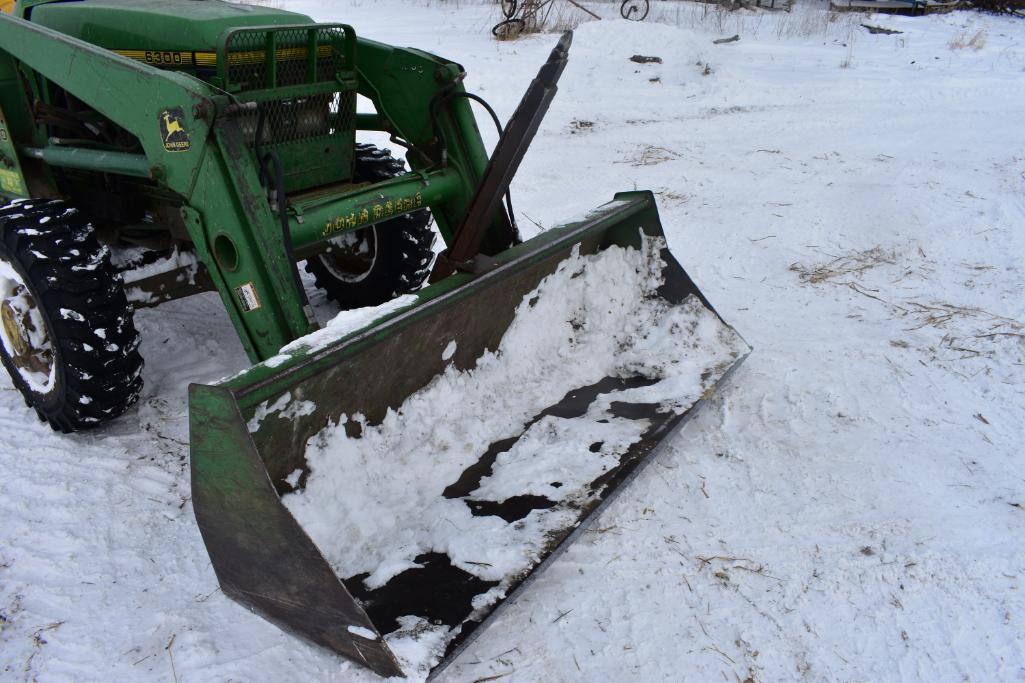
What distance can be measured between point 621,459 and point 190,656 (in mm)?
1602

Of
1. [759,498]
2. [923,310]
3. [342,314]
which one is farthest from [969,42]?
[342,314]

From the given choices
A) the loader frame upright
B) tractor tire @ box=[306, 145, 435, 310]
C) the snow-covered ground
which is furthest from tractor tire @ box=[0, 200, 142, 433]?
tractor tire @ box=[306, 145, 435, 310]

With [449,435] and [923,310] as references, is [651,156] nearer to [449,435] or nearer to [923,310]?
[923,310]

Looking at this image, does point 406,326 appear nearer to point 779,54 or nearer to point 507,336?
point 507,336

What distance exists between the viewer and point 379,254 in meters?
4.28

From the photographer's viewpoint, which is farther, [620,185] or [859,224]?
[620,185]

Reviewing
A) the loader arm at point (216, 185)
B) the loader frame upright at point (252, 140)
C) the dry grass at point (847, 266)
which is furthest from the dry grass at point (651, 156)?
the loader arm at point (216, 185)

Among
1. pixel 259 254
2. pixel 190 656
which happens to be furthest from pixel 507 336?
pixel 190 656

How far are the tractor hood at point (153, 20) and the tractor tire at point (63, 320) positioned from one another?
801 millimetres

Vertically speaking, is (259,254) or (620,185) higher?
(259,254)

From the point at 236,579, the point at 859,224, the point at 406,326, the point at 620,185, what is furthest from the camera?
the point at 620,185

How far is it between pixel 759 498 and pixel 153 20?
321cm

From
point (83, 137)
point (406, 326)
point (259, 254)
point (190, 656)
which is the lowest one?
point (190, 656)

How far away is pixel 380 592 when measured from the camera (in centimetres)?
238
